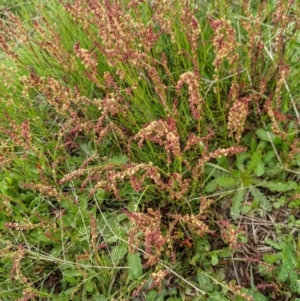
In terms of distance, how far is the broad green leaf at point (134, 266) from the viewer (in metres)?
1.79

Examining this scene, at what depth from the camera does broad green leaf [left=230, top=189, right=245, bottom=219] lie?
1.86 meters

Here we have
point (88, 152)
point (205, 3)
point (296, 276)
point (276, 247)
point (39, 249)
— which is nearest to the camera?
point (296, 276)

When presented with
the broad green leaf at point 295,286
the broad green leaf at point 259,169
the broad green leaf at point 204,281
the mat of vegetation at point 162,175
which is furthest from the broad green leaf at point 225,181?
the broad green leaf at point 295,286

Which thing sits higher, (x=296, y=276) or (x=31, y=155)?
(x=31, y=155)

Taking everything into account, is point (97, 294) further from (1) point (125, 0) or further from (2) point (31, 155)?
(1) point (125, 0)

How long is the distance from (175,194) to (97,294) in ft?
1.75

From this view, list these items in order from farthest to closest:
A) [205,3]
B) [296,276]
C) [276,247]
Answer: [205,3] → [276,247] → [296,276]

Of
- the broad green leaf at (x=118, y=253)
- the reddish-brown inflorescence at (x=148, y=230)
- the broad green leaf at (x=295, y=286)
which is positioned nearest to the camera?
the reddish-brown inflorescence at (x=148, y=230)

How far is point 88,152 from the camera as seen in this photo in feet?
6.87

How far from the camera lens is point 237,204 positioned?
1868 mm

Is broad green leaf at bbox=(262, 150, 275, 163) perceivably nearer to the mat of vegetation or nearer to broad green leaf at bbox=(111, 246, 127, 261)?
the mat of vegetation

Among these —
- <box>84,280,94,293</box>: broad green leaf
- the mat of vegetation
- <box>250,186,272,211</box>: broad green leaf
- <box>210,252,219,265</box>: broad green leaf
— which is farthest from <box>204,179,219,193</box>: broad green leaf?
<box>84,280,94,293</box>: broad green leaf

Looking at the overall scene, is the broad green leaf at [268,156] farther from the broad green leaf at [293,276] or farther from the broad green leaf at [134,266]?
the broad green leaf at [134,266]

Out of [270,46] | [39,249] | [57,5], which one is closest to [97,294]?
[39,249]
